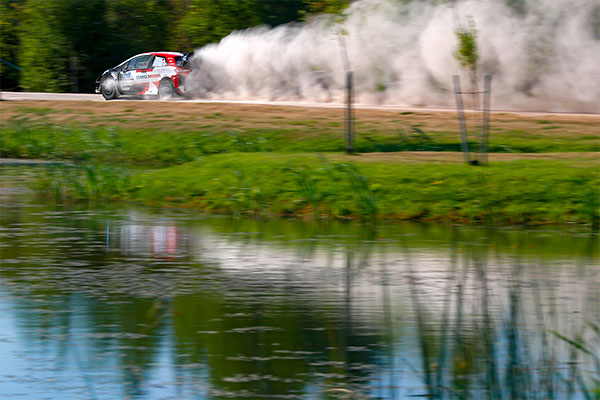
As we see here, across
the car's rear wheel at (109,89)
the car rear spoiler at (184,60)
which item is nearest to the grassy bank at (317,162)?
the car rear spoiler at (184,60)

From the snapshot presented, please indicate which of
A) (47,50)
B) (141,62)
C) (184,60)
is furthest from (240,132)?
(47,50)

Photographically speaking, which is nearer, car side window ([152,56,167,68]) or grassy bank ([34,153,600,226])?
grassy bank ([34,153,600,226])

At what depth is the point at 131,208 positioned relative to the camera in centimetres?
1820

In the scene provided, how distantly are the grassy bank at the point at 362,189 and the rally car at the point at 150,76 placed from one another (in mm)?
14994

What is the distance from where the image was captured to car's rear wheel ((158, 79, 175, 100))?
34750mm

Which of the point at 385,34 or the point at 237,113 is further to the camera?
the point at 385,34

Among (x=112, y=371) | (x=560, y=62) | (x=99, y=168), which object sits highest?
(x=560, y=62)

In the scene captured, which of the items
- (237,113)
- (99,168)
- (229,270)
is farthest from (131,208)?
(237,113)

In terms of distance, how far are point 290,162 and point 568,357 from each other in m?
11.1

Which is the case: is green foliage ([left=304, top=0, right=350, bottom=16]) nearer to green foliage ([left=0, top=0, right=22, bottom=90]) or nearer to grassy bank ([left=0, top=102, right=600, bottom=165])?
grassy bank ([left=0, top=102, right=600, bottom=165])

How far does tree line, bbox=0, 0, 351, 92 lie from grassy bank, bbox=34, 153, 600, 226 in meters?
21.4

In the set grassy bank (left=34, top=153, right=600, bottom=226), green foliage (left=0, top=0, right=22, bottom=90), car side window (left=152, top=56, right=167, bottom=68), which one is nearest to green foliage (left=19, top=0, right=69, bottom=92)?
green foliage (left=0, top=0, right=22, bottom=90)

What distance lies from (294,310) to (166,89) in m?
25.4

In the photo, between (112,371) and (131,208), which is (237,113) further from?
(112,371)
